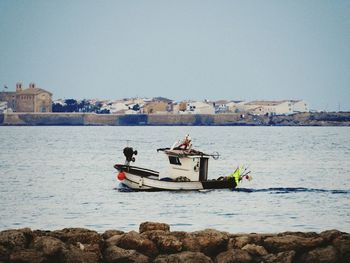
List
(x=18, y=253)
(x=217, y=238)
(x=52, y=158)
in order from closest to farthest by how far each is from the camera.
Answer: (x=18, y=253) → (x=217, y=238) → (x=52, y=158)

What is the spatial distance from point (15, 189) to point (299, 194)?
34.7ft

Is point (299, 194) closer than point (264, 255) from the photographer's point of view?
No

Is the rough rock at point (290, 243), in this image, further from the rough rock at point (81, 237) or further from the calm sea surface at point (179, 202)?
the calm sea surface at point (179, 202)

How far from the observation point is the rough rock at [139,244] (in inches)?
628

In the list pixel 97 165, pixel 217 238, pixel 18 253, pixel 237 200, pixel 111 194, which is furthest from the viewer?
pixel 97 165

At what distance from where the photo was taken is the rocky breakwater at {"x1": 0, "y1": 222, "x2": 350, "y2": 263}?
50.4 ft

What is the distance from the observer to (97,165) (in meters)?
54.2

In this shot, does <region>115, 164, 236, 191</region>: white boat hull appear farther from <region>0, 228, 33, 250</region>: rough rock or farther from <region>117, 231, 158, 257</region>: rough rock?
<region>0, 228, 33, 250</region>: rough rock

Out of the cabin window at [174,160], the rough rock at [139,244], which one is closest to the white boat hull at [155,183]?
the cabin window at [174,160]

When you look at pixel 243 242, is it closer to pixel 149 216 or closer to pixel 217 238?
pixel 217 238

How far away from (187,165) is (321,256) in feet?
56.5

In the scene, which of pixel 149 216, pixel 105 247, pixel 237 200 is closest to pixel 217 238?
pixel 105 247

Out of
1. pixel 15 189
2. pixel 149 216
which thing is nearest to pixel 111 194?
pixel 15 189

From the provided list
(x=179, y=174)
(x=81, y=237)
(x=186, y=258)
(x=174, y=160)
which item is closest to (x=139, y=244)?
(x=81, y=237)
